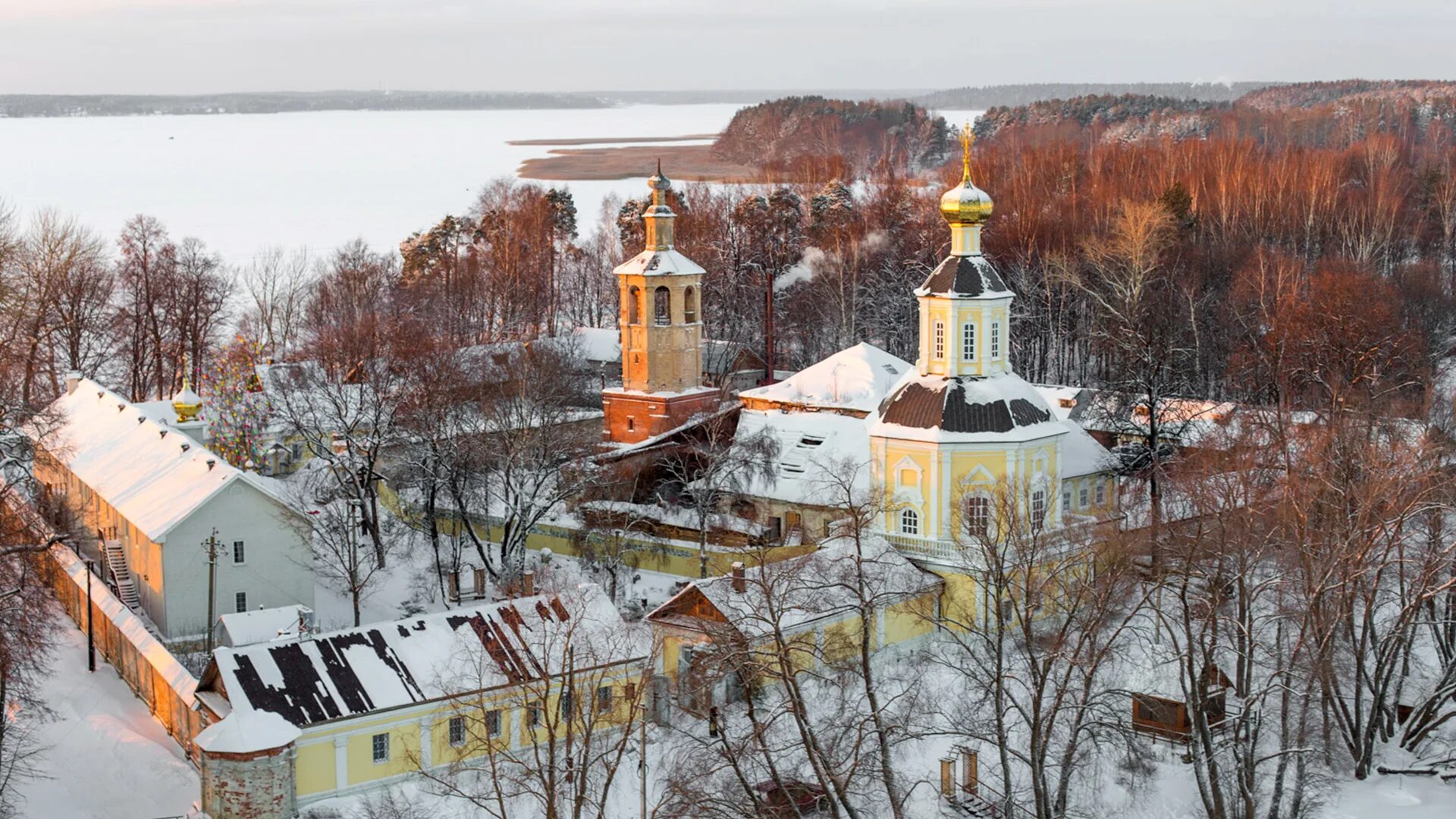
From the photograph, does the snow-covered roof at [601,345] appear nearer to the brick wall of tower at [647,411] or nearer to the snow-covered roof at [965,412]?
the brick wall of tower at [647,411]

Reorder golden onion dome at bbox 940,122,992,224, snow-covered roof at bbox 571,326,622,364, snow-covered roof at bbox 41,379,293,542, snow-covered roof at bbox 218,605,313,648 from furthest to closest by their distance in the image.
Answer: snow-covered roof at bbox 571,326,622,364 < golden onion dome at bbox 940,122,992,224 < snow-covered roof at bbox 41,379,293,542 < snow-covered roof at bbox 218,605,313,648

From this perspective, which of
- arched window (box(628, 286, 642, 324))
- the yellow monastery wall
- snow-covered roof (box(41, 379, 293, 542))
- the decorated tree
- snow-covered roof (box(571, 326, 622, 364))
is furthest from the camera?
snow-covered roof (box(571, 326, 622, 364))

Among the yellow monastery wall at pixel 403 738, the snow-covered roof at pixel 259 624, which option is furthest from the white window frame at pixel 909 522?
the snow-covered roof at pixel 259 624

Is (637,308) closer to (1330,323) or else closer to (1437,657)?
(1330,323)

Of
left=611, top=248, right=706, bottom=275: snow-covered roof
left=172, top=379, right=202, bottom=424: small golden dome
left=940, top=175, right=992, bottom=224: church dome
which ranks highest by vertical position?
left=940, top=175, right=992, bottom=224: church dome

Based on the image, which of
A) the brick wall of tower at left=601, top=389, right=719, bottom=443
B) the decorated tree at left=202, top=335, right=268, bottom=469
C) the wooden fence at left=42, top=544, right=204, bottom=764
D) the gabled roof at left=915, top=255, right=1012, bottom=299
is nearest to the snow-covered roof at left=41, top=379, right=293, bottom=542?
the decorated tree at left=202, top=335, right=268, bottom=469

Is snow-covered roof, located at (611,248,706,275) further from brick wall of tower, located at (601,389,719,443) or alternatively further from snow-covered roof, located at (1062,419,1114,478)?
snow-covered roof, located at (1062,419,1114,478)

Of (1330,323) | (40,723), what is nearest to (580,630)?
(40,723)
